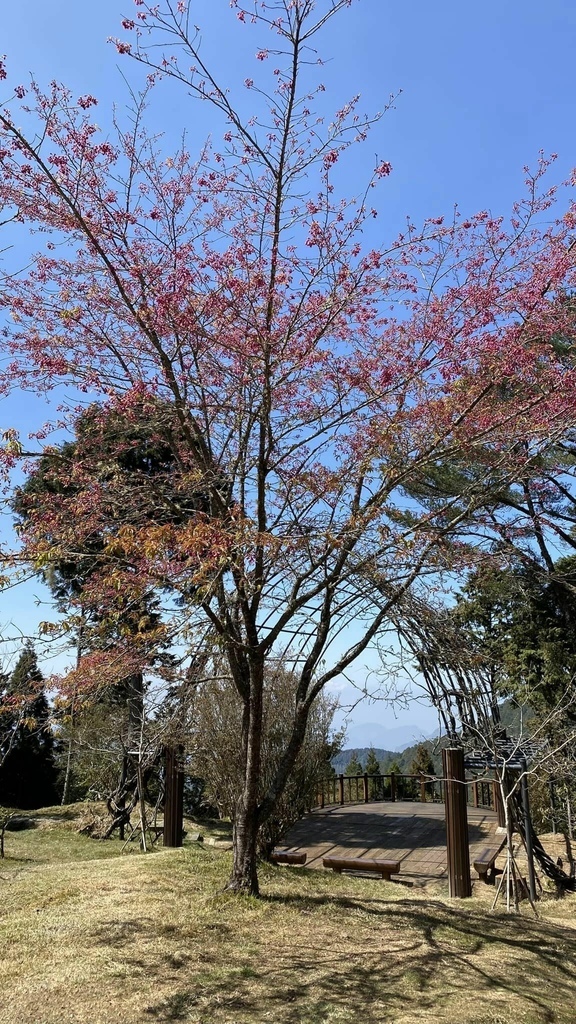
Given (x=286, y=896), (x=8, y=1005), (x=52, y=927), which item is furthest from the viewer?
(x=286, y=896)

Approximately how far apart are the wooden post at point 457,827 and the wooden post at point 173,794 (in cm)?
284

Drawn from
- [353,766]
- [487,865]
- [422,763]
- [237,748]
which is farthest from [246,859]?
[353,766]

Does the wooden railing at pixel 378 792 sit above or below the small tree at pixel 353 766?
below

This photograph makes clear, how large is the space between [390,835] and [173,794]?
4.53 m

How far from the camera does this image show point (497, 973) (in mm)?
4219

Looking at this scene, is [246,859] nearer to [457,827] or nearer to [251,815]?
[251,815]

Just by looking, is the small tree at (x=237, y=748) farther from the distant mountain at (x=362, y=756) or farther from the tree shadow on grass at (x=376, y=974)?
the distant mountain at (x=362, y=756)

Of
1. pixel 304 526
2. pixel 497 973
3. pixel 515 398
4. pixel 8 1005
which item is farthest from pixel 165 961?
pixel 515 398

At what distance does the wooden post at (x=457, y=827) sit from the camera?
22.6 feet

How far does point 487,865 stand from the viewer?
772 centimetres

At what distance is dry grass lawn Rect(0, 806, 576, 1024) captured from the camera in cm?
360

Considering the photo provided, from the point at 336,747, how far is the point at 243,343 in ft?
19.3

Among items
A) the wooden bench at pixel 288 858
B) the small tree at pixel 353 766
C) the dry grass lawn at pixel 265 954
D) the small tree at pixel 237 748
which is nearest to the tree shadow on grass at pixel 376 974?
the dry grass lawn at pixel 265 954

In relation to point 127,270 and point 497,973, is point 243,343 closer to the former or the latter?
point 127,270
